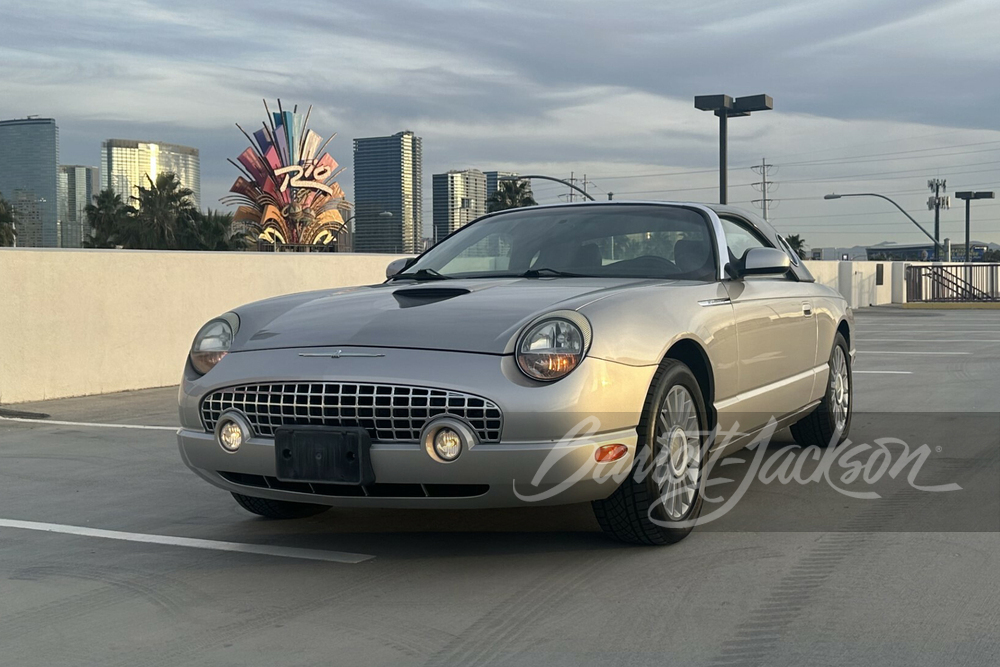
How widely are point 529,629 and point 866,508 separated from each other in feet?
7.83

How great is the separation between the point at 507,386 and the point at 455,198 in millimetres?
67999

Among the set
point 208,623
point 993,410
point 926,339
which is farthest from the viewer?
point 926,339

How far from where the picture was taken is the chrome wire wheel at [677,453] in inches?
176

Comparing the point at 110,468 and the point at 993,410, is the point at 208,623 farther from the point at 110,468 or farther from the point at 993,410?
the point at 993,410

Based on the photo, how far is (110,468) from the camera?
267 inches

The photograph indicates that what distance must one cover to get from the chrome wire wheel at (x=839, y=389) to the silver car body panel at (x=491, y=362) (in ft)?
6.03

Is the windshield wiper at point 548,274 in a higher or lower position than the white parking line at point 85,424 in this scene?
higher

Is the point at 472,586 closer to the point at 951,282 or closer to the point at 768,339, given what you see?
the point at 768,339

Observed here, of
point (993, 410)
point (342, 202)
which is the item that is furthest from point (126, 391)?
point (342, 202)

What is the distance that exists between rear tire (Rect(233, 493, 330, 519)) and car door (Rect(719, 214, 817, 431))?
201cm

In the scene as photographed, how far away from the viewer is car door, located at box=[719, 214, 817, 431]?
5348mm

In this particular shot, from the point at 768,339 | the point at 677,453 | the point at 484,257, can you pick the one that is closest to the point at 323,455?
the point at 677,453

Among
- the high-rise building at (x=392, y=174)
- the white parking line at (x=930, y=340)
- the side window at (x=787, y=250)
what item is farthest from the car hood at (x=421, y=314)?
the high-rise building at (x=392, y=174)

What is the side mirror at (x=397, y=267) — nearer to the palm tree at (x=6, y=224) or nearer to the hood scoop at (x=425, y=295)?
the hood scoop at (x=425, y=295)
